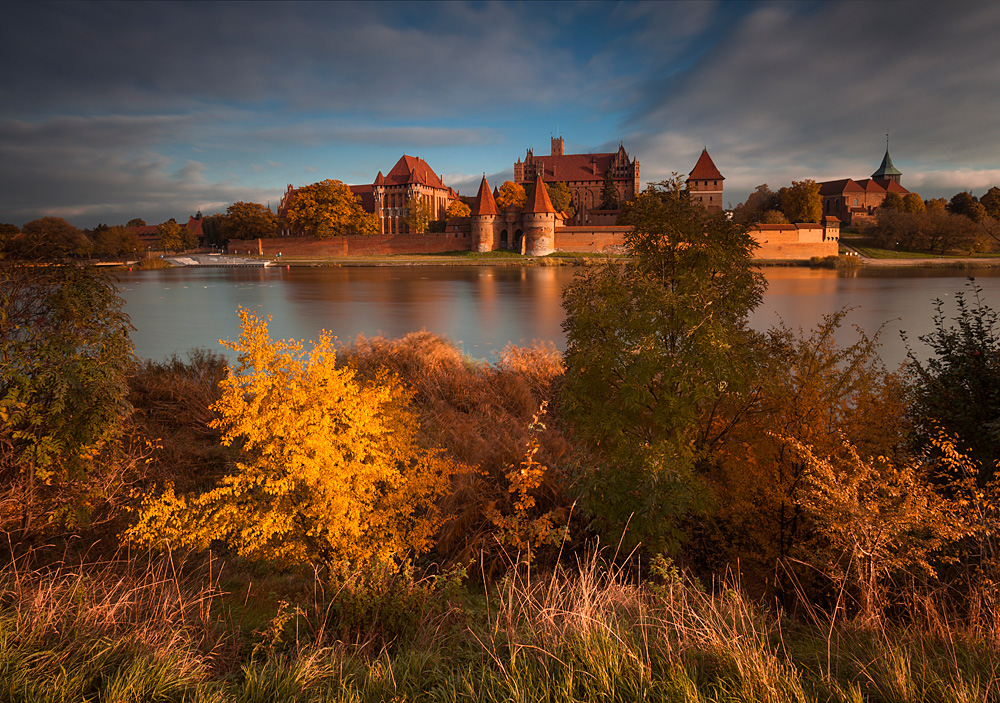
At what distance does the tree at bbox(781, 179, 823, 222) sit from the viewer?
71.2m

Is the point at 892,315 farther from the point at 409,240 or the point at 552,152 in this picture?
the point at 552,152

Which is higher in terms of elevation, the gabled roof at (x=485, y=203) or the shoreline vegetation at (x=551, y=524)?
the gabled roof at (x=485, y=203)

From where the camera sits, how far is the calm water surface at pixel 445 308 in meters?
20.7

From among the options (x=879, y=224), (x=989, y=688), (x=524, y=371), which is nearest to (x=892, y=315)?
(x=524, y=371)

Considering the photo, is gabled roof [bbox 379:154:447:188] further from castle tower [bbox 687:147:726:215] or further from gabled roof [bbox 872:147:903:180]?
gabled roof [bbox 872:147:903:180]

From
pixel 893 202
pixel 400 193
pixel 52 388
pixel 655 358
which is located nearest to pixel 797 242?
pixel 893 202

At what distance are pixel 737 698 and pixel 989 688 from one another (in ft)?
3.96

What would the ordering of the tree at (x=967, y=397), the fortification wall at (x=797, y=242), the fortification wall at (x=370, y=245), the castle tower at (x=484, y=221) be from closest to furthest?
1. the tree at (x=967, y=397)
2. the fortification wall at (x=797, y=242)
3. the castle tower at (x=484, y=221)
4. the fortification wall at (x=370, y=245)

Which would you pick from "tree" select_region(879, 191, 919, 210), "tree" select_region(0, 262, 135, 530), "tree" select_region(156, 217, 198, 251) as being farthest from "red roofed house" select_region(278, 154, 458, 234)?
"tree" select_region(0, 262, 135, 530)

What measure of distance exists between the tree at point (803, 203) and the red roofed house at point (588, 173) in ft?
80.2

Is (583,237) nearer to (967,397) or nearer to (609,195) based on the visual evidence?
(609,195)

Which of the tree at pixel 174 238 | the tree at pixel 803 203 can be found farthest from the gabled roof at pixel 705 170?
the tree at pixel 174 238

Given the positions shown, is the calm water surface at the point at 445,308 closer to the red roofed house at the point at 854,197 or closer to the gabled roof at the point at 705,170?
the gabled roof at the point at 705,170

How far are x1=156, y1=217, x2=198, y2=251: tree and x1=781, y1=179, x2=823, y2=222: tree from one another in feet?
340
